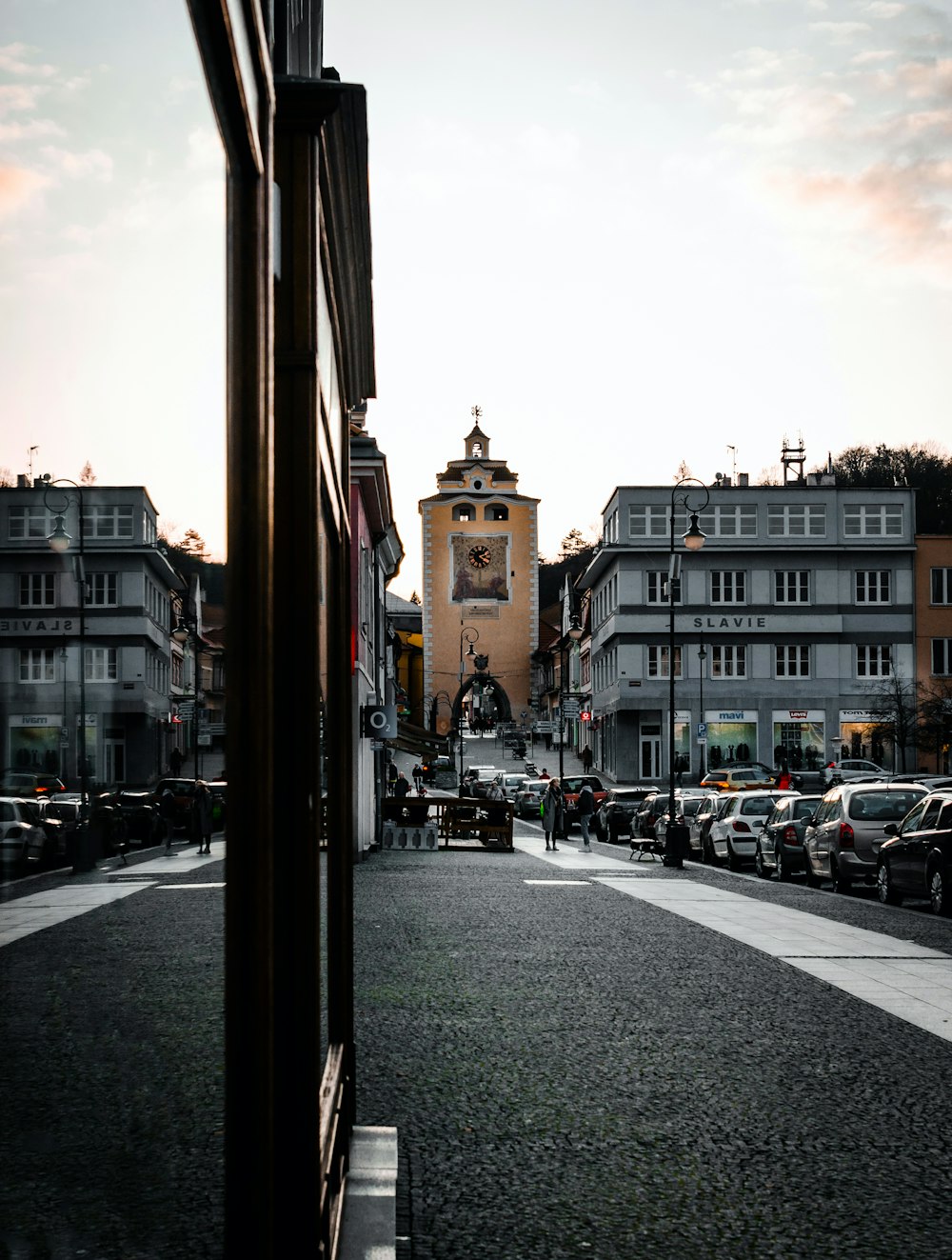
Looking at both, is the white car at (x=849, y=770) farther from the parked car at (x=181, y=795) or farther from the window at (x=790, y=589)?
the parked car at (x=181, y=795)

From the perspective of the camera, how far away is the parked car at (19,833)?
1.30m

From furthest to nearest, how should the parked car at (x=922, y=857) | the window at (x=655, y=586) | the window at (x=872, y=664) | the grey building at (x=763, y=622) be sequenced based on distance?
the window at (x=655, y=586)
the window at (x=872, y=664)
the grey building at (x=763, y=622)
the parked car at (x=922, y=857)

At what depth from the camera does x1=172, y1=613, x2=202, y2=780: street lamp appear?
2.03 m

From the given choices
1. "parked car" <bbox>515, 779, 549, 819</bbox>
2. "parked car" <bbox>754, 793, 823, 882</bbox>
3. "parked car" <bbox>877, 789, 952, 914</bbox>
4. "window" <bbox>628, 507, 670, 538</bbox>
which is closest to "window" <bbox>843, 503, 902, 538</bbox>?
"window" <bbox>628, 507, 670, 538</bbox>

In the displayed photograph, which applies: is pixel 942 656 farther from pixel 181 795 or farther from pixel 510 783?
pixel 181 795

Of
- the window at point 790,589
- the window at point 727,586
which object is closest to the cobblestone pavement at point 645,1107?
the window at point 727,586

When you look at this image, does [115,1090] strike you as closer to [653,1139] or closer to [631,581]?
[653,1139]

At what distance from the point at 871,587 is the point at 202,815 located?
3112 inches

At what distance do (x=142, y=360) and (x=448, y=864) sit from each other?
26.4 metres

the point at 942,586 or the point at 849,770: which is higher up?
the point at 942,586

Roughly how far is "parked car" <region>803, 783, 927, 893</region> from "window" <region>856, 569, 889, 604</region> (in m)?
55.6

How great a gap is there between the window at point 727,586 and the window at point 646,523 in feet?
11.3

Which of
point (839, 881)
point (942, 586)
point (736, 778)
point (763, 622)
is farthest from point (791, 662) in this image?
point (839, 881)

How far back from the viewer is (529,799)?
191 feet
